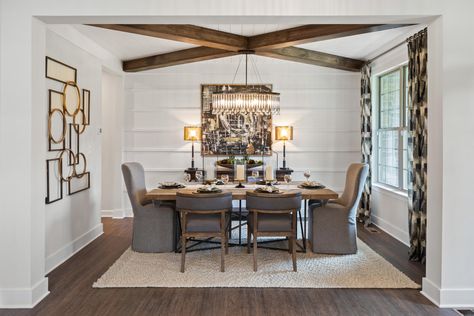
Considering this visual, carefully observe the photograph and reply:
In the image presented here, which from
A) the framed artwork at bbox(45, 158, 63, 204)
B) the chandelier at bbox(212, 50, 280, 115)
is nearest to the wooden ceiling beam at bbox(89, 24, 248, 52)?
the chandelier at bbox(212, 50, 280, 115)

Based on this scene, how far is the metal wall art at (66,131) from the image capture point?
154 inches

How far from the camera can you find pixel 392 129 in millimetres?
5426

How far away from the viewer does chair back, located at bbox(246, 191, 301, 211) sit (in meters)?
3.79

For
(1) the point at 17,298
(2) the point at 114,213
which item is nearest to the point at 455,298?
(1) the point at 17,298

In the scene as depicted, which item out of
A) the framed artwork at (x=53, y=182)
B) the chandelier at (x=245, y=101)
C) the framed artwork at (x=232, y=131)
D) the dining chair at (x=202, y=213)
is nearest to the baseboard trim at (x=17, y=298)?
the framed artwork at (x=53, y=182)

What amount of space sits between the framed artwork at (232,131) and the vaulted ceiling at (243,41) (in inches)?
35.3

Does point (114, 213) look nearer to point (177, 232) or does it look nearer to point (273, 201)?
point (177, 232)

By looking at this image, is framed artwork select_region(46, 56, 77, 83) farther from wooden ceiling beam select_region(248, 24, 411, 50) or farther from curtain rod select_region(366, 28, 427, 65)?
curtain rod select_region(366, 28, 427, 65)

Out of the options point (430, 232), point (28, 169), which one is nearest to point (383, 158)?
point (430, 232)

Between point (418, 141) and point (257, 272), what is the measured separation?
7.55 feet

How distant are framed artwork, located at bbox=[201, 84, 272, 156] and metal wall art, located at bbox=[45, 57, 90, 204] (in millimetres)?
2134

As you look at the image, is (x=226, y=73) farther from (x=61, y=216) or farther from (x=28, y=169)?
(x=28, y=169)

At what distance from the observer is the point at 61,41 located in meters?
4.14

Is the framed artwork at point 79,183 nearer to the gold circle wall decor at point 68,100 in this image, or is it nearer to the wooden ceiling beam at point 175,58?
the gold circle wall decor at point 68,100
